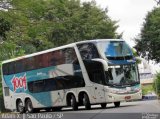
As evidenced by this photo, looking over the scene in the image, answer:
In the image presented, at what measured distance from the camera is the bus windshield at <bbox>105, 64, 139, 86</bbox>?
90.6ft

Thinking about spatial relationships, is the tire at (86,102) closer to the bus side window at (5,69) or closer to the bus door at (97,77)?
the bus door at (97,77)

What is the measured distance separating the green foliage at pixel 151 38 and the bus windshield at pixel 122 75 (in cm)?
3577

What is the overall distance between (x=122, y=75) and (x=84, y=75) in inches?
84.7

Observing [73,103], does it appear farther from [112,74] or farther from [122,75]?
[122,75]

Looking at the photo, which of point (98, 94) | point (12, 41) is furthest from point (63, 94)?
point (12, 41)

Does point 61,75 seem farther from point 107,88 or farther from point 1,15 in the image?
point 1,15

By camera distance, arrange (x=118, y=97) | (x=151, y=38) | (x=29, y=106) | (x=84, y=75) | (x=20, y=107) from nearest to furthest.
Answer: (x=118, y=97), (x=84, y=75), (x=29, y=106), (x=20, y=107), (x=151, y=38)

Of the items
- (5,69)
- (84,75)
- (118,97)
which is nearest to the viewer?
(118,97)

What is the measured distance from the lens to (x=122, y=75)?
28016 mm

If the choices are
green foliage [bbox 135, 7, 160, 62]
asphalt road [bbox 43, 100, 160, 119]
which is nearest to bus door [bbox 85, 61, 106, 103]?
asphalt road [bbox 43, 100, 160, 119]

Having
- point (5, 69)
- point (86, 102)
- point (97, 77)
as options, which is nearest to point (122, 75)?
point (97, 77)

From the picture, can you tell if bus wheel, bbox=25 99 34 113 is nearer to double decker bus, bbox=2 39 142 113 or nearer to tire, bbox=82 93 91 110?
double decker bus, bbox=2 39 142 113

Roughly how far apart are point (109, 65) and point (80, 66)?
1.92 meters

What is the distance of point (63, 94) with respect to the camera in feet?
98.8
